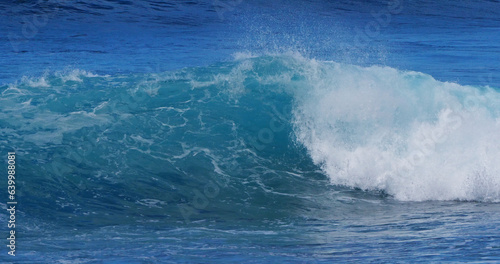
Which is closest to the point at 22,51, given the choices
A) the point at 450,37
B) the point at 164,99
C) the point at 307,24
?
the point at 164,99

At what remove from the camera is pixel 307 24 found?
90.0 feet

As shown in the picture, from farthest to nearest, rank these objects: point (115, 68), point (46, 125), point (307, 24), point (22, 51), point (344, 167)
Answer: point (307, 24)
point (22, 51)
point (115, 68)
point (46, 125)
point (344, 167)

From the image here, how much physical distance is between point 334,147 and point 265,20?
1862 centimetres

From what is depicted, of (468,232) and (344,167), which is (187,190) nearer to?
(344,167)

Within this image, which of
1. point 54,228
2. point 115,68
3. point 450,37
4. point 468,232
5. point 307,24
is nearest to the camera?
point 468,232

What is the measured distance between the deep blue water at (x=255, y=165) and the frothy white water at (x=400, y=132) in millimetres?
29

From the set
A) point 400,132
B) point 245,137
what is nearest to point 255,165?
point 245,137

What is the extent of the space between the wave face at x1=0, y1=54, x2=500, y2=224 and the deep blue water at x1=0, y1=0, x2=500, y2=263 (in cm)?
3

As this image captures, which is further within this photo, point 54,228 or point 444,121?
point 444,121

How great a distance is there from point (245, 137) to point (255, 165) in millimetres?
978

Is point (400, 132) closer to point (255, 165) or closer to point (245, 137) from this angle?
point (255, 165)

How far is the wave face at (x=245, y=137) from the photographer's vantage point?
29.4ft

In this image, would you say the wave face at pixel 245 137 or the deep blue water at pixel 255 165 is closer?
the deep blue water at pixel 255 165

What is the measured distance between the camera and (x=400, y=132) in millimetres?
10508
